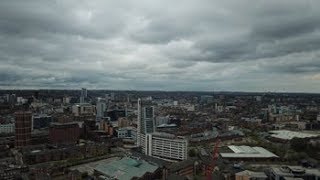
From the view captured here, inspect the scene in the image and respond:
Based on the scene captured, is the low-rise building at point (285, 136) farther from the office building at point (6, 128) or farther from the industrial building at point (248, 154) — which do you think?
the office building at point (6, 128)

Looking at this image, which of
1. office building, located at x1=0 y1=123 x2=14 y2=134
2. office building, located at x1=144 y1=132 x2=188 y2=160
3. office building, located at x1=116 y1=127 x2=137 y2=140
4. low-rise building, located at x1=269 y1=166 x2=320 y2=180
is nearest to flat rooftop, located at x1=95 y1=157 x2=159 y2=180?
office building, located at x1=144 y1=132 x2=188 y2=160

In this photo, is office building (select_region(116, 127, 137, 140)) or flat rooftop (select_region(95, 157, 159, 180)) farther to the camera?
office building (select_region(116, 127, 137, 140))

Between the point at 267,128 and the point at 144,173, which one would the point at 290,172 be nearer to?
the point at 144,173

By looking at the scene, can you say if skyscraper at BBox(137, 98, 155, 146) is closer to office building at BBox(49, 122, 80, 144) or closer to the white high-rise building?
the white high-rise building

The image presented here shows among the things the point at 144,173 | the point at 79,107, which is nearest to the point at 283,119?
the point at 79,107

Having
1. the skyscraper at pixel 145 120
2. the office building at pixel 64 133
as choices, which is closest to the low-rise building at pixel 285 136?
the skyscraper at pixel 145 120

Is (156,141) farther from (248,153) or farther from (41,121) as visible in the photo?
(41,121)
